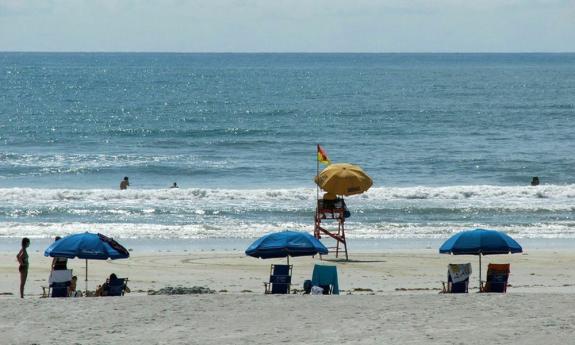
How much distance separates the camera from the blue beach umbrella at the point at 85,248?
59.4ft

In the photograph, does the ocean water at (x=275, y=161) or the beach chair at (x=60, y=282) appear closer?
the beach chair at (x=60, y=282)

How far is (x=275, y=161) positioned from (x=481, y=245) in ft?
91.0

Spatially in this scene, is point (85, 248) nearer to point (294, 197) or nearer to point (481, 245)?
point (481, 245)

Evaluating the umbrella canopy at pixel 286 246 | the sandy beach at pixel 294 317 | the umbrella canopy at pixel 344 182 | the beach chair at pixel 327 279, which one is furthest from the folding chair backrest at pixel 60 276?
the umbrella canopy at pixel 344 182

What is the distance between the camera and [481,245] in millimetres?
18953

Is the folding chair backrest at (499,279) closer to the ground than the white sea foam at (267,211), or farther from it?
closer to the ground

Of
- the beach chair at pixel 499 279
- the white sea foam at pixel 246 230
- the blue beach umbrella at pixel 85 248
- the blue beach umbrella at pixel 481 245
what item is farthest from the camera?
the white sea foam at pixel 246 230

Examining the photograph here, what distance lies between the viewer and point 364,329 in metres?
15.0

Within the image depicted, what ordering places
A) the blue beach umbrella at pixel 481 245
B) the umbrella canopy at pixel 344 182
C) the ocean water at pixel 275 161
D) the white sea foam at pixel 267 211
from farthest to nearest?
the ocean water at pixel 275 161 < the white sea foam at pixel 267 211 < the umbrella canopy at pixel 344 182 < the blue beach umbrella at pixel 481 245

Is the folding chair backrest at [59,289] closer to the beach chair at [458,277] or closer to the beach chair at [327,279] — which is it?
the beach chair at [327,279]

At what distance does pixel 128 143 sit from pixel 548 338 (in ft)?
135

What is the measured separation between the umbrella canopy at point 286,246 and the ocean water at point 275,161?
9369 millimetres

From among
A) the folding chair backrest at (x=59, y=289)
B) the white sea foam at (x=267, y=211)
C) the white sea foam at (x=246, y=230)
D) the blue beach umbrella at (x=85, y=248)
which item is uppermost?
the white sea foam at (x=267, y=211)

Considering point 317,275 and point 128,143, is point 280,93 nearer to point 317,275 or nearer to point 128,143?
point 128,143
